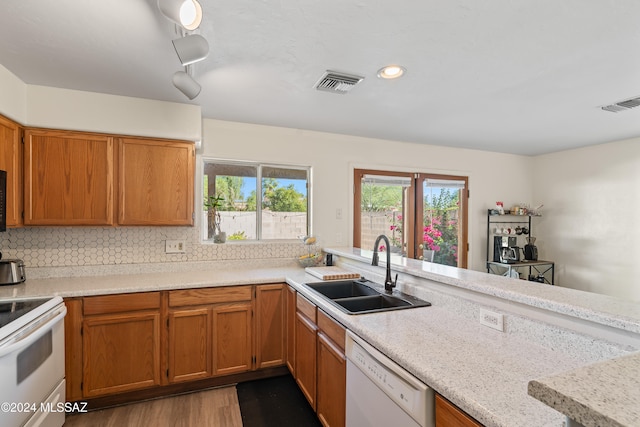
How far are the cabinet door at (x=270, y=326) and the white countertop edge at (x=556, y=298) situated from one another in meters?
1.30

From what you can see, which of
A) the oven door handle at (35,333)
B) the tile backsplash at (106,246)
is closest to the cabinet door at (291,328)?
the tile backsplash at (106,246)

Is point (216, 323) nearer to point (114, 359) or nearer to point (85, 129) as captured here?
point (114, 359)

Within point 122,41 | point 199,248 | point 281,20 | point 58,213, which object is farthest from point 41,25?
point 199,248

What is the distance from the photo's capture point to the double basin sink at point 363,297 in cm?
191

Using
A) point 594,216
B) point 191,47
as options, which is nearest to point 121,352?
point 191,47

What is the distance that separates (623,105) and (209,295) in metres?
3.74

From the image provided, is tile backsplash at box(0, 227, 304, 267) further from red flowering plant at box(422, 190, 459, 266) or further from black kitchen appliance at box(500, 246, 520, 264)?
black kitchen appliance at box(500, 246, 520, 264)

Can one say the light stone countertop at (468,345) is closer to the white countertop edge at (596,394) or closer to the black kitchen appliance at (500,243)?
the white countertop edge at (596,394)

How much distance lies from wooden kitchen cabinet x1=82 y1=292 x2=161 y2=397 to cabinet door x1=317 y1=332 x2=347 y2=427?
1.28 metres

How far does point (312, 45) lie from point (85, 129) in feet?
6.28

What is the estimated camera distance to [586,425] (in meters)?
0.53

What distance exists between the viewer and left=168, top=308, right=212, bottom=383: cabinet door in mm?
2436

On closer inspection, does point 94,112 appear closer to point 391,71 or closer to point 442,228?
point 391,71

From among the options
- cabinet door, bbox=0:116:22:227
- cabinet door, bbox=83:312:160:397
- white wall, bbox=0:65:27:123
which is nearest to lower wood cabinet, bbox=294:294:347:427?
cabinet door, bbox=83:312:160:397
